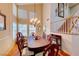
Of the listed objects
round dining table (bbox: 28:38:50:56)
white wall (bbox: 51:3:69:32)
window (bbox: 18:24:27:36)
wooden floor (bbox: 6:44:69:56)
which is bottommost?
wooden floor (bbox: 6:44:69:56)

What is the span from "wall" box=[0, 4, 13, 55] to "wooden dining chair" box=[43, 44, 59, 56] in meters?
0.49

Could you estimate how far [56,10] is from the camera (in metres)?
1.72

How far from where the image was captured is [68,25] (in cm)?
171

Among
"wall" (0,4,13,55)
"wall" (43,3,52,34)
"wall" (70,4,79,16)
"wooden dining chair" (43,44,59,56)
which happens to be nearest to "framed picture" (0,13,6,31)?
"wall" (0,4,13,55)

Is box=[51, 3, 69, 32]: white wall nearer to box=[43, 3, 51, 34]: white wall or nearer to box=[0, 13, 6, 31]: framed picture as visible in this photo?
box=[43, 3, 51, 34]: white wall

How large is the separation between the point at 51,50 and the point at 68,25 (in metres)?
0.43

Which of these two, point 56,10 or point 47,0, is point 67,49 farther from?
point 47,0

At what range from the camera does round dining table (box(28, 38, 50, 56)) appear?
65.4 inches

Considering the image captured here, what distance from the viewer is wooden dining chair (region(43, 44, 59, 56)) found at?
5.44ft

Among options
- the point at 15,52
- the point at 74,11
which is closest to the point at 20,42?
the point at 15,52

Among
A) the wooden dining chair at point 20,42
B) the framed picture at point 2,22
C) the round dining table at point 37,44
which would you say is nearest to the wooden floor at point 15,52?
the wooden dining chair at point 20,42

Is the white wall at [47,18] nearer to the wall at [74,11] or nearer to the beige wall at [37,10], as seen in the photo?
the beige wall at [37,10]

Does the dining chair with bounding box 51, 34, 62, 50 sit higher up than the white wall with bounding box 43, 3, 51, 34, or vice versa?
the white wall with bounding box 43, 3, 51, 34

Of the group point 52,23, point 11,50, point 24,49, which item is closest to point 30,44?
point 24,49
